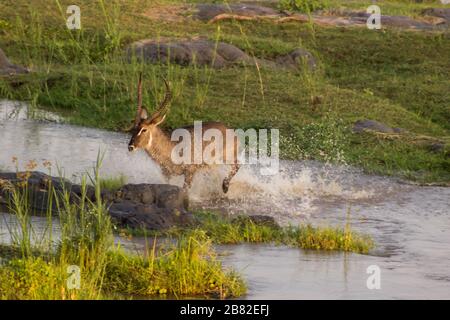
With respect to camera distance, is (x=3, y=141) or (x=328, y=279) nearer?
(x=328, y=279)

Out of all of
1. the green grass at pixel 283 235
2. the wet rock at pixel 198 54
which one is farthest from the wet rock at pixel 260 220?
the wet rock at pixel 198 54

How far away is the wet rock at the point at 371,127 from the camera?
12992 mm

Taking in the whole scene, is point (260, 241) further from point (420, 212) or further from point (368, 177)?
point (368, 177)

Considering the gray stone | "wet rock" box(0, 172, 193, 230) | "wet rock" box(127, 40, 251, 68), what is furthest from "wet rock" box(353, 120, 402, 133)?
"wet rock" box(0, 172, 193, 230)

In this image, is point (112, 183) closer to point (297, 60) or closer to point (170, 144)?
point (170, 144)

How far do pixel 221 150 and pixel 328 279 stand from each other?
364 cm

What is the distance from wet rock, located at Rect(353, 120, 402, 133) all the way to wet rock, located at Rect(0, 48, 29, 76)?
495 cm

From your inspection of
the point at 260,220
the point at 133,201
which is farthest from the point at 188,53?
the point at 260,220

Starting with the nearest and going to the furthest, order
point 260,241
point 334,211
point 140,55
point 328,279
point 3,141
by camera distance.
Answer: point 328,279 → point 260,241 → point 334,211 → point 3,141 → point 140,55

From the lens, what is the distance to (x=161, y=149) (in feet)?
34.8

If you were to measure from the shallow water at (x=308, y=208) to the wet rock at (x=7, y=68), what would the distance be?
4.24ft

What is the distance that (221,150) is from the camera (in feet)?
35.4

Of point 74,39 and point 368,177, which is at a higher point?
point 74,39

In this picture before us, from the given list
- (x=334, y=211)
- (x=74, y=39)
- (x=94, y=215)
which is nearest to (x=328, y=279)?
(x=94, y=215)
